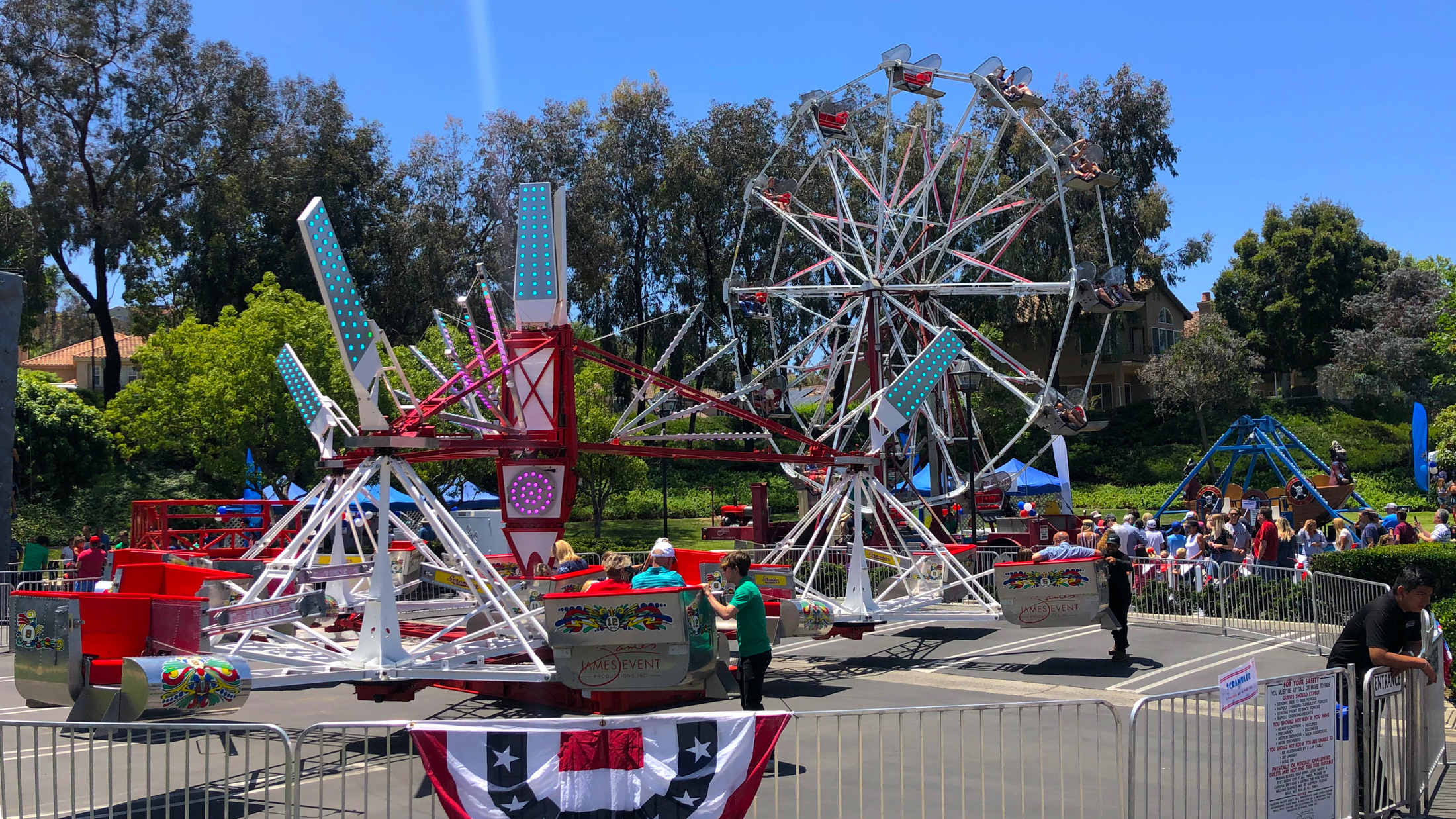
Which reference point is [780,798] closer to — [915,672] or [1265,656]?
[915,672]

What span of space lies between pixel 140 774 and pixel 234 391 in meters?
21.2

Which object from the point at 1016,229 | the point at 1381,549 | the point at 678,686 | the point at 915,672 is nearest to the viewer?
the point at 678,686

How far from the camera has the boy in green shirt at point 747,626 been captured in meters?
8.89

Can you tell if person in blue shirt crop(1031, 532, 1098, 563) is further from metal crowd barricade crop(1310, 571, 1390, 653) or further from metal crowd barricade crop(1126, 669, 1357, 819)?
metal crowd barricade crop(1126, 669, 1357, 819)

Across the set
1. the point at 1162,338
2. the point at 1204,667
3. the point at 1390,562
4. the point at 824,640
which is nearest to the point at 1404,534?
the point at 1390,562

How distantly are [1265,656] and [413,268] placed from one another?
37.5m

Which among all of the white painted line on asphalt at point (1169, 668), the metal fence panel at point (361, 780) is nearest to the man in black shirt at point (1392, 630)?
the white painted line on asphalt at point (1169, 668)

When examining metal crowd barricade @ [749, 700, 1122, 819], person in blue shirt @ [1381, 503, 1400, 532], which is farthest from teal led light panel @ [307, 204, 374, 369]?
person in blue shirt @ [1381, 503, 1400, 532]

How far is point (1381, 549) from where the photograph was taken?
14445 millimetres

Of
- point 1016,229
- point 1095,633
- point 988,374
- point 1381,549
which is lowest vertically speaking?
point 1095,633

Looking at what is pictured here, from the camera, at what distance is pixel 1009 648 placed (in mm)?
14625

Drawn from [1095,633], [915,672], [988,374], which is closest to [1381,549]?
[1095,633]

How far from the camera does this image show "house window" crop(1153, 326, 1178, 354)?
56.5m

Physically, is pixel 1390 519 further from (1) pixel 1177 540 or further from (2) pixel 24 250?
(2) pixel 24 250
